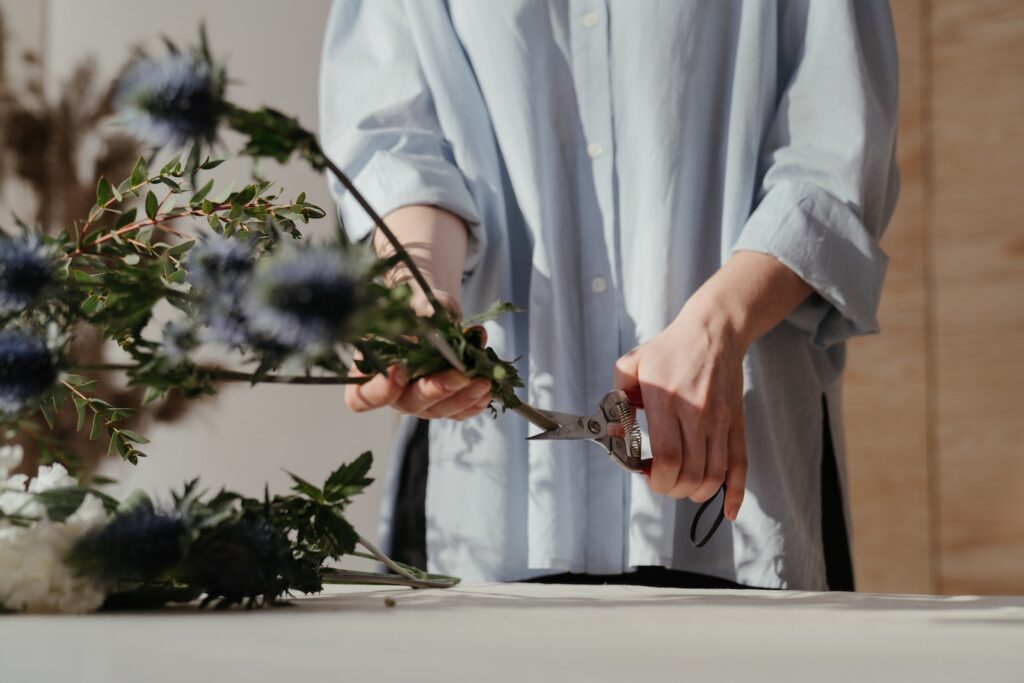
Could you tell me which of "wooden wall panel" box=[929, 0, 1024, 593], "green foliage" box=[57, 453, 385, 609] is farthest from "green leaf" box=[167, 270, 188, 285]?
"wooden wall panel" box=[929, 0, 1024, 593]

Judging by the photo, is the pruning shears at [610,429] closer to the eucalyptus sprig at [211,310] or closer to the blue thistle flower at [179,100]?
the eucalyptus sprig at [211,310]

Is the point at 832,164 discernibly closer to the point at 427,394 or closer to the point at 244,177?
the point at 427,394

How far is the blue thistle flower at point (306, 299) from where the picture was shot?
1.04 feet

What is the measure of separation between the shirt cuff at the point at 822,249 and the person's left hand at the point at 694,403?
9cm

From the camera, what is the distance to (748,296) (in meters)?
0.71

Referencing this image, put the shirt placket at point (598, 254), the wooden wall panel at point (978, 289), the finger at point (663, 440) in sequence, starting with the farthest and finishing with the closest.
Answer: the wooden wall panel at point (978, 289) → the shirt placket at point (598, 254) → the finger at point (663, 440)

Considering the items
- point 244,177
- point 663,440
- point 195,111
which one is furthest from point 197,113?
point 244,177

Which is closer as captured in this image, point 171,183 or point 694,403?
point 171,183

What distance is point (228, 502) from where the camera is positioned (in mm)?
396

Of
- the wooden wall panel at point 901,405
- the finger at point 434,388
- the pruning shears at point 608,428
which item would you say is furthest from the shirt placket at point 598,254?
the wooden wall panel at point 901,405

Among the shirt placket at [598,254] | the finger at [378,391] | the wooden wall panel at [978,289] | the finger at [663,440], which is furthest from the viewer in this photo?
the wooden wall panel at [978,289]

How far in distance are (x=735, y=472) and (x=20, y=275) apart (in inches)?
16.8

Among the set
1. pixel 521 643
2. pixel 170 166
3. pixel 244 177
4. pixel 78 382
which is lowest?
pixel 521 643

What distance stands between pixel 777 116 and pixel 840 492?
0.30m
